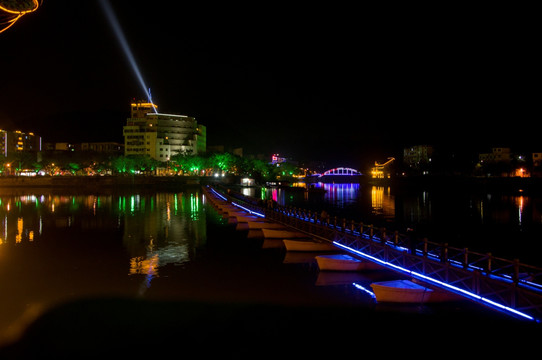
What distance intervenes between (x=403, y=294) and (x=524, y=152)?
6049 inches

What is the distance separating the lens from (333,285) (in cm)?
1695

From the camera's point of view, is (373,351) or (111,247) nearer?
(373,351)

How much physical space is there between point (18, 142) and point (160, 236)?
162m

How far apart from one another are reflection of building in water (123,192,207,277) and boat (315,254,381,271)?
8156 millimetres

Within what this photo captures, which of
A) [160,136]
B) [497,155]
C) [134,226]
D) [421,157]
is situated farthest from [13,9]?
[421,157]

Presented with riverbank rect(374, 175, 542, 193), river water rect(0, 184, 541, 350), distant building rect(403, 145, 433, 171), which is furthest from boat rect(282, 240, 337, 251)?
distant building rect(403, 145, 433, 171)

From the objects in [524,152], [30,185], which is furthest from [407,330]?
[524,152]

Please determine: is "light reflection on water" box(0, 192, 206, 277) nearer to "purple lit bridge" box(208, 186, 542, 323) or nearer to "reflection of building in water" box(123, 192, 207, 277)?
"reflection of building in water" box(123, 192, 207, 277)

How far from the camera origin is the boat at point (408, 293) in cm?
1388

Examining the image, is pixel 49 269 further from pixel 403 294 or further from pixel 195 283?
pixel 403 294

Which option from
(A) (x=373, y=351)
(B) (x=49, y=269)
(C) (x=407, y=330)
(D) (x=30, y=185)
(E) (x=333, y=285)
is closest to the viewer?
(A) (x=373, y=351)

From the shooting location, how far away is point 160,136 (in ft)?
438

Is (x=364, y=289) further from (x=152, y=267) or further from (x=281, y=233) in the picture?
(x=281, y=233)

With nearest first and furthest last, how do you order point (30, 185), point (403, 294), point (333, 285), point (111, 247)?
1. point (403, 294)
2. point (333, 285)
3. point (111, 247)
4. point (30, 185)
